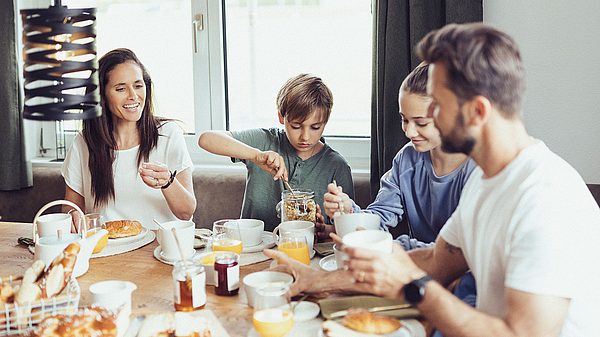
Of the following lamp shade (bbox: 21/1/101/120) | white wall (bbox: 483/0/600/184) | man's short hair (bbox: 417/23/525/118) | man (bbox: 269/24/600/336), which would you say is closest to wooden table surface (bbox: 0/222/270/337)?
man (bbox: 269/24/600/336)

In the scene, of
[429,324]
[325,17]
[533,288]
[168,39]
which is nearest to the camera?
[533,288]

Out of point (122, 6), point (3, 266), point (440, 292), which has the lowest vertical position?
point (3, 266)

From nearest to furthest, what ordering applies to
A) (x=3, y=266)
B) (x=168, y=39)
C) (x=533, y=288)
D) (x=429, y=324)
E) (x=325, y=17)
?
(x=533, y=288), (x=429, y=324), (x=3, y=266), (x=325, y=17), (x=168, y=39)

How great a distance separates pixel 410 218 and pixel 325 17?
1.29 m

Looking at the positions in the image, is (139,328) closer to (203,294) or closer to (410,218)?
(203,294)

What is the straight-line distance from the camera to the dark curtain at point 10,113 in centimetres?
322

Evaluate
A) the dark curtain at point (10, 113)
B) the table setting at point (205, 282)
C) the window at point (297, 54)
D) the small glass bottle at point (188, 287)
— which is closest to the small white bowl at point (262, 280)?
the table setting at point (205, 282)

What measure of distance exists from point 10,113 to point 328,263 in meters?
2.13

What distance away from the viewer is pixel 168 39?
3.37 m

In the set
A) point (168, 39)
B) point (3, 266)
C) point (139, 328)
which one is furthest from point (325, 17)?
point (139, 328)

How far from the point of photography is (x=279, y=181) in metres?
2.54

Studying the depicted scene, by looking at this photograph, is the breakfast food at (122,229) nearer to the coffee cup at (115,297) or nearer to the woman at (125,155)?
the woman at (125,155)

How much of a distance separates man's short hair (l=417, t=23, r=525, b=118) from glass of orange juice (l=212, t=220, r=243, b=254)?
2.76 feet

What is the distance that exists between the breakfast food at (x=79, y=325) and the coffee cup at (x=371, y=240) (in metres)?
0.51
